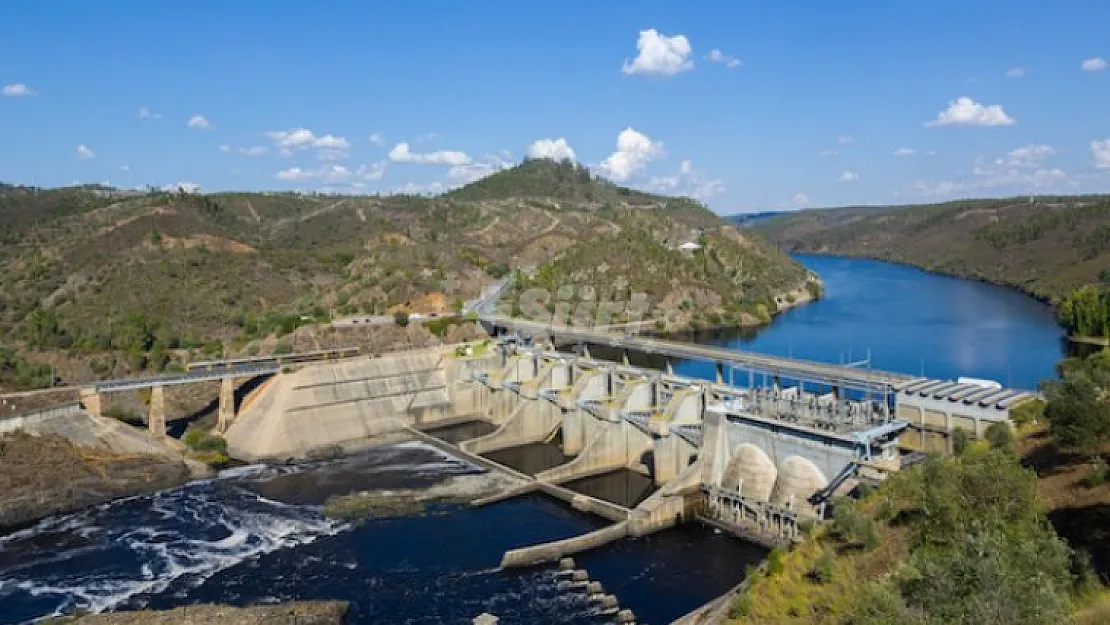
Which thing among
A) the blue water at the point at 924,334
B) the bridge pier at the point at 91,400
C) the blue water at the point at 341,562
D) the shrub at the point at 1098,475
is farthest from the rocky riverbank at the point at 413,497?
the blue water at the point at 924,334

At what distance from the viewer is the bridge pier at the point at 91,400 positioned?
52.5 metres

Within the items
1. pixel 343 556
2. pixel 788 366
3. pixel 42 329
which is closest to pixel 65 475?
pixel 343 556

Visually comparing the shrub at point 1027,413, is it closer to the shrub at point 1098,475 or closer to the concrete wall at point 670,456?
the shrub at point 1098,475

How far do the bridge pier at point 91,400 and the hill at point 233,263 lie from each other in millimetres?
11963

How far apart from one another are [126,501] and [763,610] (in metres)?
37.2

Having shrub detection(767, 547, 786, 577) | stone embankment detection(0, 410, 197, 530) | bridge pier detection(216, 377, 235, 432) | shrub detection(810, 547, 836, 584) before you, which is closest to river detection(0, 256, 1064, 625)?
stone embankment detection(0, 410, 197, 530)

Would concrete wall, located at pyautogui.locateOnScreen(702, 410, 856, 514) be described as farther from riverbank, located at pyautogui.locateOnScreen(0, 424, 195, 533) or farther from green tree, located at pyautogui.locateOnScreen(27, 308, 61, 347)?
green tree, located at pyautogui.locateOnScreen(27, 308, 61, 347)

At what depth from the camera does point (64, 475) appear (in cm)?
4612

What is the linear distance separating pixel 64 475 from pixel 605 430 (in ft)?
101

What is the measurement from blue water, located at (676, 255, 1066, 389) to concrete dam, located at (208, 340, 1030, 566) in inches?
842

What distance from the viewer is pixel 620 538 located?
3828cm

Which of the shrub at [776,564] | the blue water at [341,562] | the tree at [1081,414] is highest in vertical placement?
the tree at [1081,414]

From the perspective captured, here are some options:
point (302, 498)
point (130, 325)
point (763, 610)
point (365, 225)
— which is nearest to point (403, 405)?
point (302, 498)

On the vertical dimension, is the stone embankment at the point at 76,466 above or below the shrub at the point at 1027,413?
below
